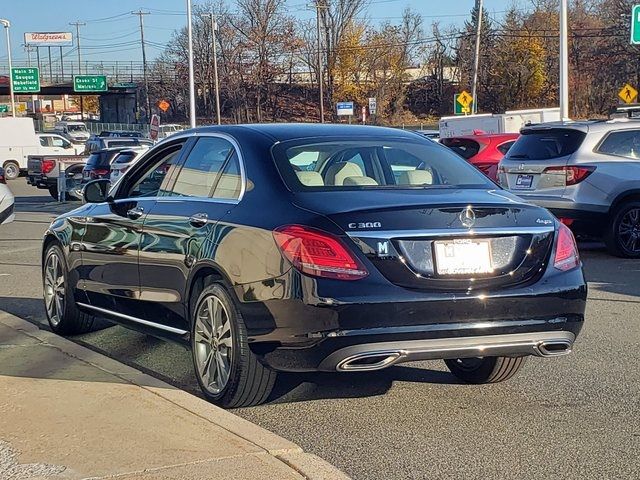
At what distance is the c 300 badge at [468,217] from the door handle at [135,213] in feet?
7.83

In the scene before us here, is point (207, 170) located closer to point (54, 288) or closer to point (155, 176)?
point (155, 176)

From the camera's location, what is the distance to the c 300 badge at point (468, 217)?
497 cm

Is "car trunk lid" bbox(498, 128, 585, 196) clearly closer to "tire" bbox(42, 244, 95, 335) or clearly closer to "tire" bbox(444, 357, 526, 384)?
"tire" bbox(444, 357, 526, 384)

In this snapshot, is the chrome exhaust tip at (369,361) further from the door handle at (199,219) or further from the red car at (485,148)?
the red car at (485,148)

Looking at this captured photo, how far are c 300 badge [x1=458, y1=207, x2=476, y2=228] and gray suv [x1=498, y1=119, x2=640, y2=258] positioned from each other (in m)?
7.36

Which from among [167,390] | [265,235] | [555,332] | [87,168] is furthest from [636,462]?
[87,168]

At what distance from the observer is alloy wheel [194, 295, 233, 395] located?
538cm

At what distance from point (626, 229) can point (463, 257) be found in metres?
7.88

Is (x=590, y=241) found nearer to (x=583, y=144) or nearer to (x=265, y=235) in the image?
(x=583, y=144)

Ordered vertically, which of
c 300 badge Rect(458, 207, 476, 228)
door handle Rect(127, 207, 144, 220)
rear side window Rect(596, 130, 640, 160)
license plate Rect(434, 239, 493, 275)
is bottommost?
license plate Rect(434, 239, 493, 275)

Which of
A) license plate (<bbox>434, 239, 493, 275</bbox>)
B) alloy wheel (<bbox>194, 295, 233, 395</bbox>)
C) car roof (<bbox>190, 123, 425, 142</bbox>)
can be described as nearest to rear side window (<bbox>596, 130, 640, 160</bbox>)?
car roof (<bbox>190, 123, 425, 142</bbox>)

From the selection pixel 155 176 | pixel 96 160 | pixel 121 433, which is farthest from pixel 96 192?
pixel 96 160

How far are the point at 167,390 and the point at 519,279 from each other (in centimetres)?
212

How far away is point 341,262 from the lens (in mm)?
4812
